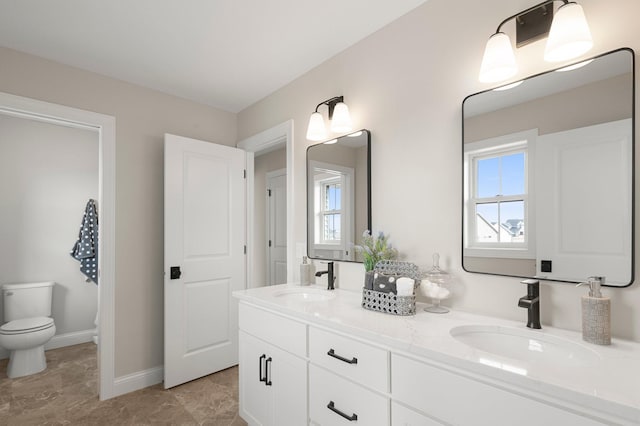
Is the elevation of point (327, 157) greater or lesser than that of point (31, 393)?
greater

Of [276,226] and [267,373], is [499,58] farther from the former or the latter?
[276,226]

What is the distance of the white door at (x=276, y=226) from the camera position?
14.2ft

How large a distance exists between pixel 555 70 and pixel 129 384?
10.9ft

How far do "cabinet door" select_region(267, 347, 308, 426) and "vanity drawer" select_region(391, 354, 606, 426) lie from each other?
567 millimetres

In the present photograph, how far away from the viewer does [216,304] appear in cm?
287

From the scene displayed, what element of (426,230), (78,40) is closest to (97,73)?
(78,40)

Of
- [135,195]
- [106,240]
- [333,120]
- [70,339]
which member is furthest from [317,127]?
[70,339]

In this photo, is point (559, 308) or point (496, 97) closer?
point (559, 308)

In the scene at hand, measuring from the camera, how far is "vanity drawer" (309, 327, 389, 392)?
1.17 m

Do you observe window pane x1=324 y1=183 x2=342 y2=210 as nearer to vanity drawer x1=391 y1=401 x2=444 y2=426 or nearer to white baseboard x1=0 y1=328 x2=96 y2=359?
vanity drawer x1=391 y1=401 x2=444 y2=426

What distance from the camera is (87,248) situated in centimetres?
346

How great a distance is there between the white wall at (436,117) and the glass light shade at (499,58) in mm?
103

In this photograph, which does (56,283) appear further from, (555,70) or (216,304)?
(555,70)

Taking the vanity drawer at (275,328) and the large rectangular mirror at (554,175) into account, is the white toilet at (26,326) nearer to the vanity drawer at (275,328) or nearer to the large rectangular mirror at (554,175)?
the vanity drawer at (275,328)
